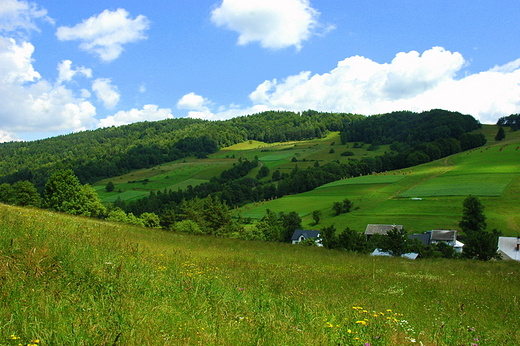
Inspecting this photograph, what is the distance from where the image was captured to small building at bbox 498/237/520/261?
60.0 metres

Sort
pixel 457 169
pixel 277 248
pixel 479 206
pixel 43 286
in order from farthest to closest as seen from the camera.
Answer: pixel 457 169
pixel 479 206
pixel 277 248
pixel 43 286

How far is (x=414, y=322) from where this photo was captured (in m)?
7.73

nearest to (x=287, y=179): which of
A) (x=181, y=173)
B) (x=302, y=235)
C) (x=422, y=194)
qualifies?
(x=302, y=235)

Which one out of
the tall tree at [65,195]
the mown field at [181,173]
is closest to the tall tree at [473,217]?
the tall tree at [65,195]

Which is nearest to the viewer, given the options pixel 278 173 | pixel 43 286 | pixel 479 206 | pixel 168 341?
pixel 168 341

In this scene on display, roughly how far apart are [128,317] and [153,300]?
120 centimetres

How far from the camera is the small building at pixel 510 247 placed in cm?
5997

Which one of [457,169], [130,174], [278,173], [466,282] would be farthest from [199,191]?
[466,282]

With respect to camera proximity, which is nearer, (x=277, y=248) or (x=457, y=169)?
(x=277, y=248)

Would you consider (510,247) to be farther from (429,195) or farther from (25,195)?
(25,195)

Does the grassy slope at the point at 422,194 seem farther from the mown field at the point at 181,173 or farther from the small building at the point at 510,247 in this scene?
the small building at the point at 510,247

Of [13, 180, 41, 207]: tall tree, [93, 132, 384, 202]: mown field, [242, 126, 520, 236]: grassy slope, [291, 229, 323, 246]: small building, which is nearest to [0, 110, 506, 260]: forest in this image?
[13, 180, 41, 207]: tall tree

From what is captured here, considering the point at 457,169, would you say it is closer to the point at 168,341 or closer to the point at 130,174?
the point at 168,341

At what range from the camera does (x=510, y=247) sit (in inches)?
2408
